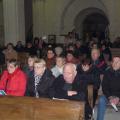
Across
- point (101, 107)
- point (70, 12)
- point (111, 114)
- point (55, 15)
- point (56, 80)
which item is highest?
point (70, 12)

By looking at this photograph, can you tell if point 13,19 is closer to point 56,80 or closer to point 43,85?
point 43,85

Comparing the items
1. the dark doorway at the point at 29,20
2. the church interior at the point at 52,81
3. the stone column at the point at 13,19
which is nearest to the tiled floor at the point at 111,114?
the church interior at the point at 52,81

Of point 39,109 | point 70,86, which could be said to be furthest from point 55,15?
point 39,109

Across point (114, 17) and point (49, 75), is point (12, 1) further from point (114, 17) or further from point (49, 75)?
point (49, 75)

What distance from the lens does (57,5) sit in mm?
22250

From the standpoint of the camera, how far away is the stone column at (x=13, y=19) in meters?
16.2

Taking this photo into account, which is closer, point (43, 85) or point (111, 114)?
point (43, 85)

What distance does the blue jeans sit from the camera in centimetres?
731

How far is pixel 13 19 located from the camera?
53.3 feet

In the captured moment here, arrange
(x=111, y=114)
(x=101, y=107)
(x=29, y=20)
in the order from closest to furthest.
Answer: (x=101, y=107) < (x=111, y=114) < (x=29, y=20)

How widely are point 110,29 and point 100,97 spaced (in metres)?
13.6

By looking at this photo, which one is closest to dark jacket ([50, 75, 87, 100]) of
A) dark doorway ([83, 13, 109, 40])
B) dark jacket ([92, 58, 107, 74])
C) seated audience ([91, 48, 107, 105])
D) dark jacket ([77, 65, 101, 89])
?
dark jacket ([77, 65, 101, 89])

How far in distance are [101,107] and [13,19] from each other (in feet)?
31.2

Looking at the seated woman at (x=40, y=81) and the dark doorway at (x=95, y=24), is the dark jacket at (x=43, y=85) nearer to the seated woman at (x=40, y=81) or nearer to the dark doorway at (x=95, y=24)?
the seated woman at (x=40, y=81)
